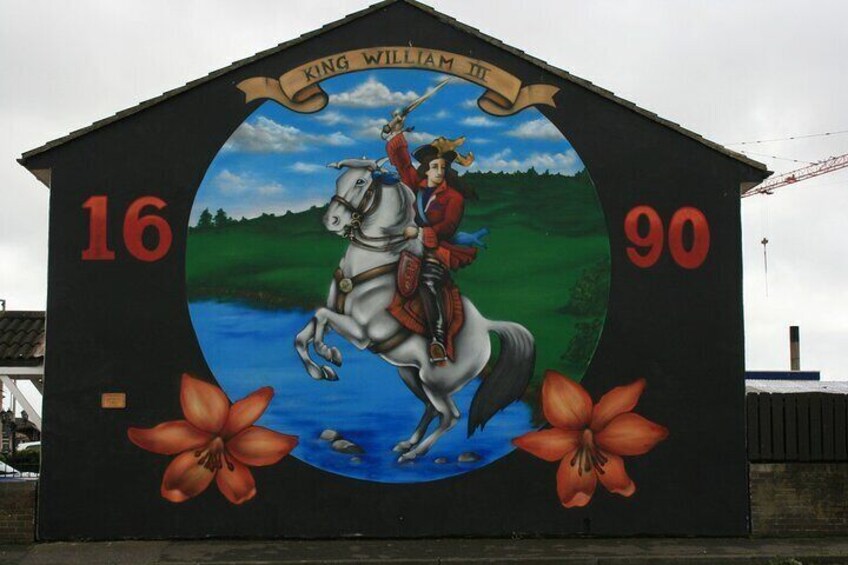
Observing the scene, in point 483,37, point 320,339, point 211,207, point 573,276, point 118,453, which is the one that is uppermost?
point 483,37

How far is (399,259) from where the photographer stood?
14.0m

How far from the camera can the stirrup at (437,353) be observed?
13.9 metres

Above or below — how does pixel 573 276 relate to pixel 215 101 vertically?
below

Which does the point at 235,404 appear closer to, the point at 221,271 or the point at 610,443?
the point at 221,271

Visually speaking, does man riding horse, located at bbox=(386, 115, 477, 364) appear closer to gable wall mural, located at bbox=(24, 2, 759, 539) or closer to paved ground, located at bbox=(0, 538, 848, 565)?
gable wall mural, located at bbox=(24, 2, 759, 539)

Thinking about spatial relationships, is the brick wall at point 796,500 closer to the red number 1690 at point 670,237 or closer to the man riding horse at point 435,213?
the red number 1690 at point 670,237

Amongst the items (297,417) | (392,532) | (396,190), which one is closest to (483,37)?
(396,190)

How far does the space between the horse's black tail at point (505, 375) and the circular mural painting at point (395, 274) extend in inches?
0.8

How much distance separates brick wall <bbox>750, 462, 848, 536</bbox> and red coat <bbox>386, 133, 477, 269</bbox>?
5.12 metres

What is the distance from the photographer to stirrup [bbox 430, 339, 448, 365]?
13.9 metres

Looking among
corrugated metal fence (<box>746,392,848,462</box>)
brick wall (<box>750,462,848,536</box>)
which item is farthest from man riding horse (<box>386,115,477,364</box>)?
brick wall (<box>750,462,848,536</box>)

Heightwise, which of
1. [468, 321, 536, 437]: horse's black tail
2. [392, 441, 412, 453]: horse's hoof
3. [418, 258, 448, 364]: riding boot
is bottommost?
[392, 441, 412, 453]: horse's hoof

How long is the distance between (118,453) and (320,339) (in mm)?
3104

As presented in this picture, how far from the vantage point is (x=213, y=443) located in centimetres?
1369
